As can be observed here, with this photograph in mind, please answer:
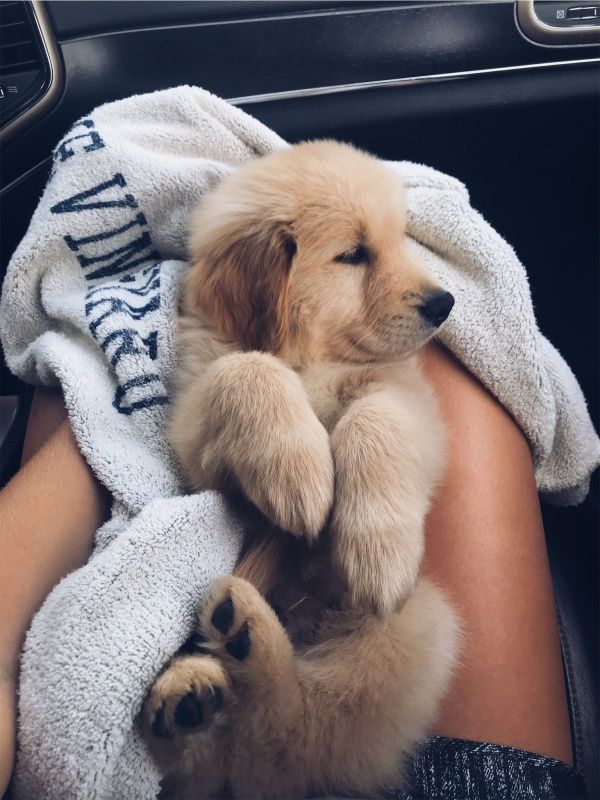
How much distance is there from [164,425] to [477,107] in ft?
4.24

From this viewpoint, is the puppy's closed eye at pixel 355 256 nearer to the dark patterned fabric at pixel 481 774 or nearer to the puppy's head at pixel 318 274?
the puppy's head at pixel 318 274

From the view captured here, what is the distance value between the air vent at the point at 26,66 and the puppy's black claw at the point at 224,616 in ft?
4.34

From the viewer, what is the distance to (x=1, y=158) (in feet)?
5.23

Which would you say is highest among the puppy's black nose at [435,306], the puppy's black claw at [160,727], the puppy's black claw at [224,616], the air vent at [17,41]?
the air vent at [17,41]

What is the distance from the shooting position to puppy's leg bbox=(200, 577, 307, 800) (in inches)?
37.6

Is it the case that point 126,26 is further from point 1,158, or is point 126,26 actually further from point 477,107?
point 477,107

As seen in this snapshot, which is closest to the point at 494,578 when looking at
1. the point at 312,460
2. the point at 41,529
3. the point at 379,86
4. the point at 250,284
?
the point at 312,460

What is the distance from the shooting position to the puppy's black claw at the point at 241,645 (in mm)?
964

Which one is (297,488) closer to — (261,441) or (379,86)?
(261,441)

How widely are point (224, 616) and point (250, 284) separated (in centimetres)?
70

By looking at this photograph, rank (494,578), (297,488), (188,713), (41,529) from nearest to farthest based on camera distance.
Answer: (188,713) → (297,488) → (41,529) → (494,578)

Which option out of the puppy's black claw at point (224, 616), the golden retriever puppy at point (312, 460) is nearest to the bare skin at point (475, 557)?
the golden retriever puppy at point (312, 460)

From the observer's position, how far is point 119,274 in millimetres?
1553

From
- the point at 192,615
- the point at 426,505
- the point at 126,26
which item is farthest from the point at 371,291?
the point at 126,26
